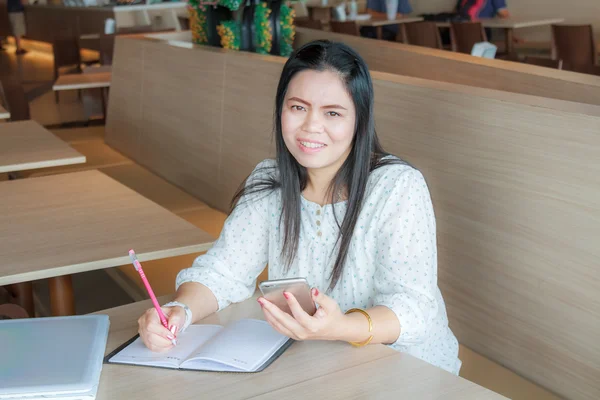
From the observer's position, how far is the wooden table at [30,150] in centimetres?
294

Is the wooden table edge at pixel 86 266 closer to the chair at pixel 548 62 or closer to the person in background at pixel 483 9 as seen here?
the chair at pixel 548 62

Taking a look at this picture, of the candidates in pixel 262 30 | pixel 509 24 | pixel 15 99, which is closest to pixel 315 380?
pixel 262 30

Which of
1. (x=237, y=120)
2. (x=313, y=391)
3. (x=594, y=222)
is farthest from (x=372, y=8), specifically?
(x=313, y=391)

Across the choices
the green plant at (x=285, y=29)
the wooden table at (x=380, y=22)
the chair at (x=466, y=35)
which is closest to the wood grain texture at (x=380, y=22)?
the wooden table at (x=380, y=22)

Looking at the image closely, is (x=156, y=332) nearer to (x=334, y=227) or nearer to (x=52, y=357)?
(x=52, y=357)

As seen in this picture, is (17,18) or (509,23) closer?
(509,23)

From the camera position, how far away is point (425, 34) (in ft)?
23.5

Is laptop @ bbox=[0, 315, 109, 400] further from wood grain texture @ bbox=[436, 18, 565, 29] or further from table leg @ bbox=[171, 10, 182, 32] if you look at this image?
table leg @ bbox=[171, 10, 182, 32]

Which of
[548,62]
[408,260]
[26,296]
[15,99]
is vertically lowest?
[15,99]

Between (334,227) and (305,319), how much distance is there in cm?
40

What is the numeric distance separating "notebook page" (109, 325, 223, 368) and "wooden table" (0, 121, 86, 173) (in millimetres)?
1641

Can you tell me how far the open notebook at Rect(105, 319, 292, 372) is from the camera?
133 cm

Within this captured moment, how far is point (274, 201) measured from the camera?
67.8 inches

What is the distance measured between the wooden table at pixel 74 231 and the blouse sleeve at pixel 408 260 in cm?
67
